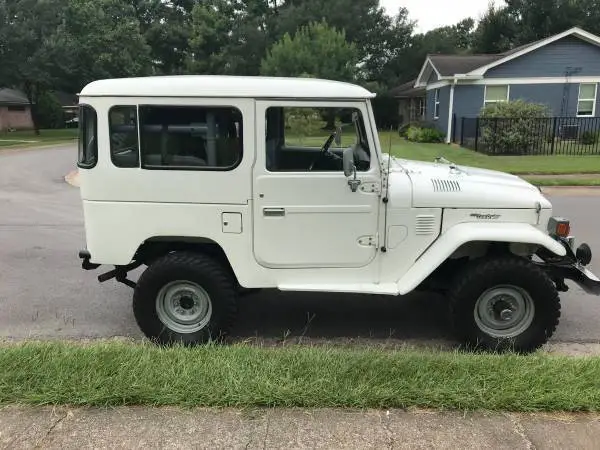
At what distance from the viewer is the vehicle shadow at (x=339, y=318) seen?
494 cm

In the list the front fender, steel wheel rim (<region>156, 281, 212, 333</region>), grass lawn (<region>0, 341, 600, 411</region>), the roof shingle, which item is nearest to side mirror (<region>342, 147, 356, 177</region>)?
the front fender

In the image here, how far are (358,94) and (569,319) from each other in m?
2.96

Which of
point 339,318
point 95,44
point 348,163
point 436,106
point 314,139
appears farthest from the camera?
point 95,44

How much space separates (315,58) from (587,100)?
1687 cm

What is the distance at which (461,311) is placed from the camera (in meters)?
4.40

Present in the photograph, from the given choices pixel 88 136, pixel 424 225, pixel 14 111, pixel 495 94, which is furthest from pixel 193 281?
pixel 14 111

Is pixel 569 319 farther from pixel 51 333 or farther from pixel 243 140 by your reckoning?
pixel 51 333

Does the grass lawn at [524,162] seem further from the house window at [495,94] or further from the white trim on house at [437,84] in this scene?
the white trim on house at [437,84]

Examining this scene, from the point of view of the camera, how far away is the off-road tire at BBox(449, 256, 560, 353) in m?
4.32

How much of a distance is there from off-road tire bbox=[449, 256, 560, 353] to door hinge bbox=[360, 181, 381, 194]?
3.06 ft

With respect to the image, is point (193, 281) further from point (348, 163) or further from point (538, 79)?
point (538, 79)

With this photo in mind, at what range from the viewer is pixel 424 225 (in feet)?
14.5

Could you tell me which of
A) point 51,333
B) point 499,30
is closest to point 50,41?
point 499,30

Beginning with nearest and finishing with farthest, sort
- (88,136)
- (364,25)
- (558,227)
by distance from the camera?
1. (88,136)
2. (558,227)
3. (364,25)
